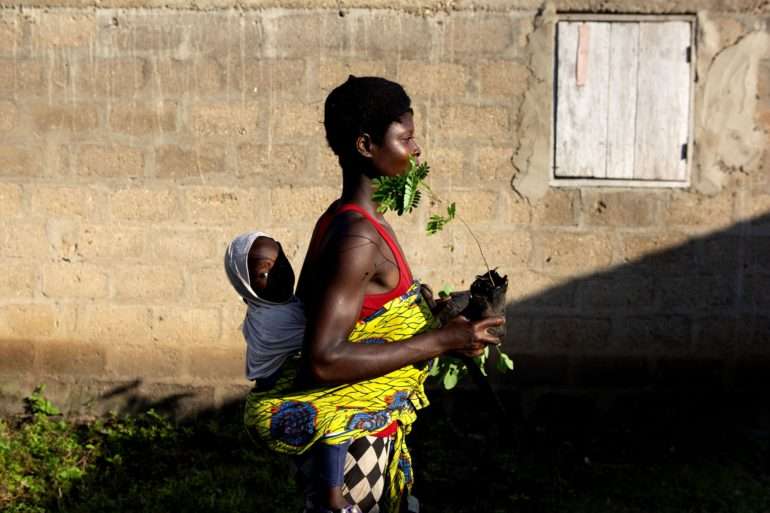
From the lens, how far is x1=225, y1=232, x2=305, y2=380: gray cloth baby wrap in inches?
105

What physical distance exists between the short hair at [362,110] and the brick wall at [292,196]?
115 inches

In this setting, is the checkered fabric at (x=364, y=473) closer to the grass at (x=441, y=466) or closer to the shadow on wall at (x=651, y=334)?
the grass at (x=441, y=466)

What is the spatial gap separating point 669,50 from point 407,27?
154 centimetres

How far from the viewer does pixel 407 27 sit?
5527mm

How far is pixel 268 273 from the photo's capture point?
8.77 ft

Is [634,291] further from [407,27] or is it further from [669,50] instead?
[407,27]

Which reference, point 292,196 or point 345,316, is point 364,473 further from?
point 292,196

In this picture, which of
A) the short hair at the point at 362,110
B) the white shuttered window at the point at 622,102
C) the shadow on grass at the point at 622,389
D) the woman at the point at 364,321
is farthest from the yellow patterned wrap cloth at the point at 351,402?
the white shuttered window at the point at 622,102

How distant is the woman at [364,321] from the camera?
95.9 inches

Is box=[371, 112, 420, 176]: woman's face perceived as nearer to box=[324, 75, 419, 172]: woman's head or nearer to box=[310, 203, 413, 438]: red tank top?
box=[324, 75, 419, 172]: woman's head

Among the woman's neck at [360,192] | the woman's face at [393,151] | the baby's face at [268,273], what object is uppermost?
the woman's face at [393,151]

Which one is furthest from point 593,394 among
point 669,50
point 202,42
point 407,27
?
point 202,42

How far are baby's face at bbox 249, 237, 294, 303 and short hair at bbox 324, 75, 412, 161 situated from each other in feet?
1.15

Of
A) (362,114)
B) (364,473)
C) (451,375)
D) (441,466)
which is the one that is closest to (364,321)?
(364,473)
